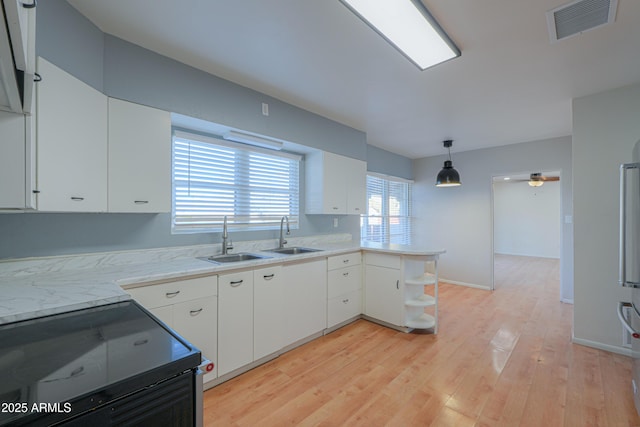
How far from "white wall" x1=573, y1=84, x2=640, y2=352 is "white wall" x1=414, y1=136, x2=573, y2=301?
1.72 m

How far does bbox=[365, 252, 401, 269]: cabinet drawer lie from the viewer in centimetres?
313

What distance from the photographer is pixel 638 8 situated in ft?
5.37

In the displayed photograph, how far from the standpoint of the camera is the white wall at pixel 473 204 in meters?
4.27

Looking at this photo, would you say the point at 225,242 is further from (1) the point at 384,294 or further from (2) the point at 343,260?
(1) the point at 384,294

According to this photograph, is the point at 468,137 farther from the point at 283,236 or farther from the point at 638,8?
the point at 283,236

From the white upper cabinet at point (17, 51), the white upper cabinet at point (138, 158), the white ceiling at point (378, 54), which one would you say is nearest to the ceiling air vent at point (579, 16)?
the white ceiling at point (378, 54)

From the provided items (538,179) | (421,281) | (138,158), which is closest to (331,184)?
(421,281)

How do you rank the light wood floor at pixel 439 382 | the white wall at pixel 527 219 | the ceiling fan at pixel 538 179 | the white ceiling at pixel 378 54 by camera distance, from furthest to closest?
the white wall at pixel 527 219, the ceiling fan at pixel 538 179, the light wood floor at pixel 439 382, the white ceiling at pixel 378 54

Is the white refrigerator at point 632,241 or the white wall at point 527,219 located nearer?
the white refrigerator at point 632,241

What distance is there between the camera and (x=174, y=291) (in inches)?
73.5

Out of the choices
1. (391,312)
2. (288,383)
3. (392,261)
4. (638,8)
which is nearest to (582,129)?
(638,8)

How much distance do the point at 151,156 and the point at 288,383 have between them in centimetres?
207

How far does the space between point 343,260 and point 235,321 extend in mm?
1416

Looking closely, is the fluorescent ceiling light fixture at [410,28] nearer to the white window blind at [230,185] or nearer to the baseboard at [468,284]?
the white window blind at [230,185]
